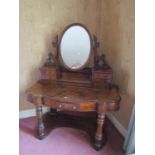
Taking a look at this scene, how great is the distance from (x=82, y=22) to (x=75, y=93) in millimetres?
897

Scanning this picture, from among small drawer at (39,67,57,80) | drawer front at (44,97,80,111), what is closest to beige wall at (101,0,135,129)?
drawer front at (44,97,80,111)

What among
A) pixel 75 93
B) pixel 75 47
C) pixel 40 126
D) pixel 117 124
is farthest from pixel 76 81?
pixel 117 124

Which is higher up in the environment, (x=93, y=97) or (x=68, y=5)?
(x=68, y=5)

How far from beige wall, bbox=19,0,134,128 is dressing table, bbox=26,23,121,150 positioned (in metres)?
0.17

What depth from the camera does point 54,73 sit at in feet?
7.04

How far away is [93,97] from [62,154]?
1.98 feet

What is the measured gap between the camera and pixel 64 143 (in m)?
2.03

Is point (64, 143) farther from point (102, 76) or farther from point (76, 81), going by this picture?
point (102, 76)

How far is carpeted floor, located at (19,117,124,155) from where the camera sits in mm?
1905

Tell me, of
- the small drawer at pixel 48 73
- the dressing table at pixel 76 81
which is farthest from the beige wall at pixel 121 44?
the small drawer at pixel 48 73
